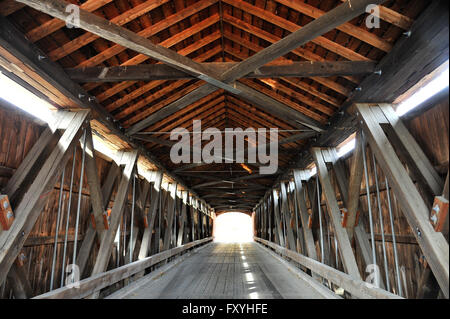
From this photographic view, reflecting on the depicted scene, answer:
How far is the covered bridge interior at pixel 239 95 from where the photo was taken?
2689 millimetres

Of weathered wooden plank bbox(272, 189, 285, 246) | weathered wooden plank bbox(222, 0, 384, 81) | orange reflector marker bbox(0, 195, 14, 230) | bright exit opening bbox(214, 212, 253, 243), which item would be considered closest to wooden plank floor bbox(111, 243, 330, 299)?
orange reflector marker bbox(0, 195, 14, 230)

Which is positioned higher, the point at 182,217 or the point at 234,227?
the point at 182,217

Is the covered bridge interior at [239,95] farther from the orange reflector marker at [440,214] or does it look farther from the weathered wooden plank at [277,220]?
the weathered wooden plank at [277,220]

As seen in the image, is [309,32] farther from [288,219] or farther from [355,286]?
[288,219]


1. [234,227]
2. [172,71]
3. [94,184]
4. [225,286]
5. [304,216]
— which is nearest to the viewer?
[172,71]

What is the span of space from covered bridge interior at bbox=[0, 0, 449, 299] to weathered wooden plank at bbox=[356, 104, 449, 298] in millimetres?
13

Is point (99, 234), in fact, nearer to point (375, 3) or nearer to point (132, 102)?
point (132, 102)

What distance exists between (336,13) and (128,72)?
238 cm

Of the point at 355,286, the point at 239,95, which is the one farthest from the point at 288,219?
the point at 239,95

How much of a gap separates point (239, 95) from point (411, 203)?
247 centimetres

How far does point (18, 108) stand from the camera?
3393mm

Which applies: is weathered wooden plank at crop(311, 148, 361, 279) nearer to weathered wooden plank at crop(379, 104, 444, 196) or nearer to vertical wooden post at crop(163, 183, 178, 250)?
weathered wooden plank at crop(379, 104, 444, 196)

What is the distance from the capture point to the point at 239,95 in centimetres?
416

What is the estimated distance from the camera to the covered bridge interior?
2689 mm
